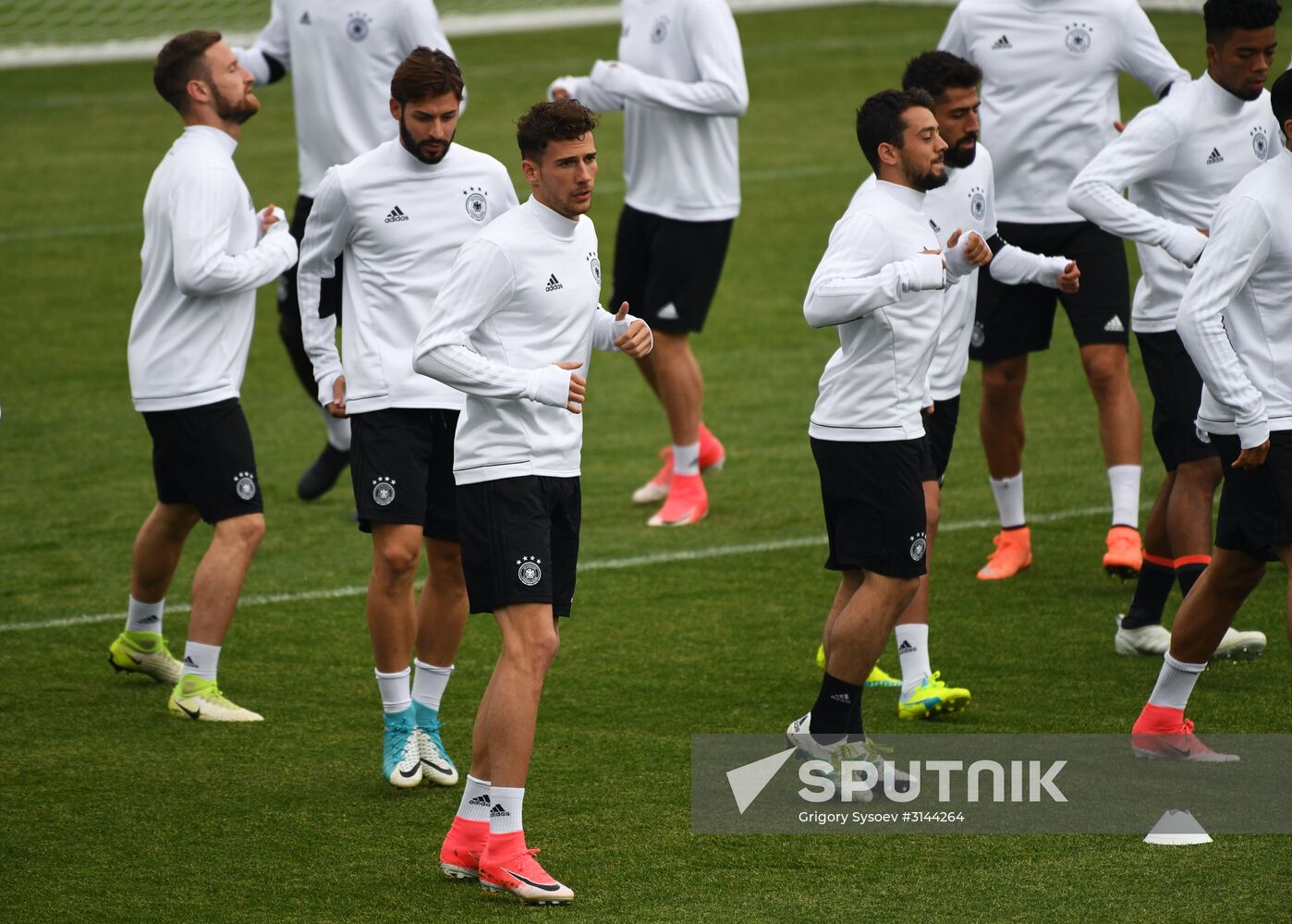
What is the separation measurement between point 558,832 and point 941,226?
2468 millimetres

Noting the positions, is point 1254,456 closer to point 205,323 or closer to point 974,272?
point 974,272

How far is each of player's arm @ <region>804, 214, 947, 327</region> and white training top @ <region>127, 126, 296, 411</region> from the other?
2131mm

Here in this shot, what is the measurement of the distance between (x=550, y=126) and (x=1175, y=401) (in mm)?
2916

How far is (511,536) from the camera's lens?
504 cm

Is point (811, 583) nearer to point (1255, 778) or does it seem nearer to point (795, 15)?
point (1255, 778)

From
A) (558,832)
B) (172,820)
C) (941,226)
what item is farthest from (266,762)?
(941,226)

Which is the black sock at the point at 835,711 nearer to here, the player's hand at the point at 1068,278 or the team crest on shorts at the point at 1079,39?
the player's hand at the point at 1068,278

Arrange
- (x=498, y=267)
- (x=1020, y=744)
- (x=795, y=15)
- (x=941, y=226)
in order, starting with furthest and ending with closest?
(x=795, y=15) → (x=941, y=226) → (x=1020, y=744) → (x=498, y=267)

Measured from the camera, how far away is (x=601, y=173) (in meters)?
19.3

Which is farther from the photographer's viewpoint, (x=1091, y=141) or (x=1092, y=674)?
(x=1091, y=141)

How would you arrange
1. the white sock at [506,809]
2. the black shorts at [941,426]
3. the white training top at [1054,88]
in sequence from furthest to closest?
the white training top at [1054,88]
the black shorts at [941,426]
the white sock at [506,809]

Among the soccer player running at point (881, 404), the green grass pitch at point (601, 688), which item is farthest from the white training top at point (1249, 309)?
the green grass pitch at point (601, 688)

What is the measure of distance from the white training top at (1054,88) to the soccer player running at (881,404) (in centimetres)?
256

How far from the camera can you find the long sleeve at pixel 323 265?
6.04 meters
